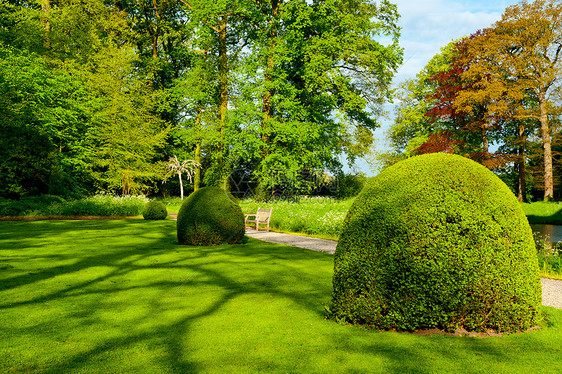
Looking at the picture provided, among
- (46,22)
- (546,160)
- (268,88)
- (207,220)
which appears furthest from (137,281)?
(46,22)

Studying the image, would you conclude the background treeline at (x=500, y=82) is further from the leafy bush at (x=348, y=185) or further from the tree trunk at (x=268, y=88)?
the tree trunk at (x=268, y=88)

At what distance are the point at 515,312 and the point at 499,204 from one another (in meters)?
1.25

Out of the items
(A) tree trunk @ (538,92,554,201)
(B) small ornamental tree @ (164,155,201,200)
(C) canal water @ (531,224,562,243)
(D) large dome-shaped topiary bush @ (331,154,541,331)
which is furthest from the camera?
(B) small ornamental tree @ (164,155,201,200)

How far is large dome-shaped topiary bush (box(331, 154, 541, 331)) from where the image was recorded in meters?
3.87

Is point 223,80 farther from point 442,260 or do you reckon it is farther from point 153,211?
point 442,260

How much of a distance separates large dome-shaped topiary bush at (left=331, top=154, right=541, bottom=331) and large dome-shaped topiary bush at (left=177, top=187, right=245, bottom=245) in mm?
7310

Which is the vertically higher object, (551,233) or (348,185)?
(348,185)

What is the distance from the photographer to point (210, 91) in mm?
26188

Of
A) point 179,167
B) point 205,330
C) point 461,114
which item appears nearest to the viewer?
point 205,330

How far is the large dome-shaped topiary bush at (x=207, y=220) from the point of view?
1105 cm

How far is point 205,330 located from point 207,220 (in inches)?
276

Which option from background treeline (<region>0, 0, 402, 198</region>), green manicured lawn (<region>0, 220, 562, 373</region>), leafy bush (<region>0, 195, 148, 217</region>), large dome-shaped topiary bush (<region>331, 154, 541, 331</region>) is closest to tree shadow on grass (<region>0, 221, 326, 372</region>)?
green manicured lawn (<region>0, 220, 562, 373</region>)

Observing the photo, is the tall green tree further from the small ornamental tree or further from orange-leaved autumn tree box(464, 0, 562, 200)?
the small ornamental tree

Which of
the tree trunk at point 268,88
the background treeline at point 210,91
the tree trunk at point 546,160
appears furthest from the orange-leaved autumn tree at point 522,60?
the tree trunk at point 268,88
